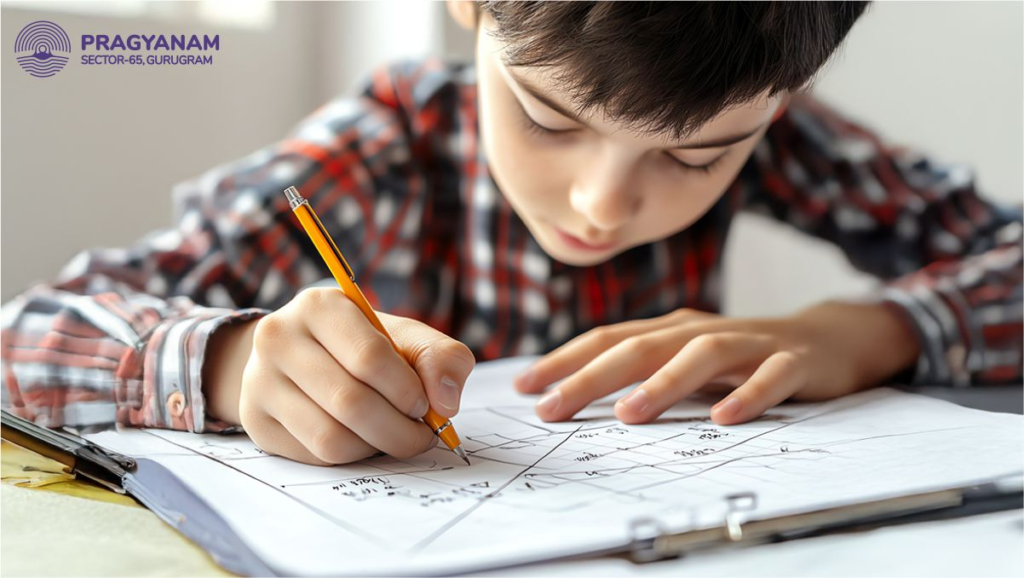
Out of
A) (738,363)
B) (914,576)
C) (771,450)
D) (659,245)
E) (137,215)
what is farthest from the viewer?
(137,215)

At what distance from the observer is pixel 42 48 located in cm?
57

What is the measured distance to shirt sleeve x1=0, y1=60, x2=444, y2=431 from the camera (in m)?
0.43

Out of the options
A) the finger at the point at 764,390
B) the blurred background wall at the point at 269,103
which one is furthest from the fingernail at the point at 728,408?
the blurred background wall at the point at 269,103

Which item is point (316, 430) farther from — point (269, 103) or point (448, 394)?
point (269, 103)

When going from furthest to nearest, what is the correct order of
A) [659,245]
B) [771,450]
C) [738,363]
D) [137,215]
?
[137,215] < [659,245] < [738,363] < [771,450]

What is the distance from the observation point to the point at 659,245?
789mm

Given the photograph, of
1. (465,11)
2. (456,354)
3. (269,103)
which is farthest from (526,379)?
(269,103)

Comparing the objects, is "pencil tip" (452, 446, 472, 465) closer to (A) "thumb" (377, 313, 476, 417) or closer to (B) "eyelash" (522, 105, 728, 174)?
(A) "thumb" (377, 313, 476, 417)

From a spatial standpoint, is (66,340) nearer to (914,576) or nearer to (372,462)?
(372,462)

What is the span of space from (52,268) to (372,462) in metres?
0.60

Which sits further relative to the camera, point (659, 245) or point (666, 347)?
point (659, 245)

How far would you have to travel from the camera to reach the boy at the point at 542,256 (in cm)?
38

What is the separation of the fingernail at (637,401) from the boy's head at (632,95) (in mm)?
109

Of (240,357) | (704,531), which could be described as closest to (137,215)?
(240,357)
